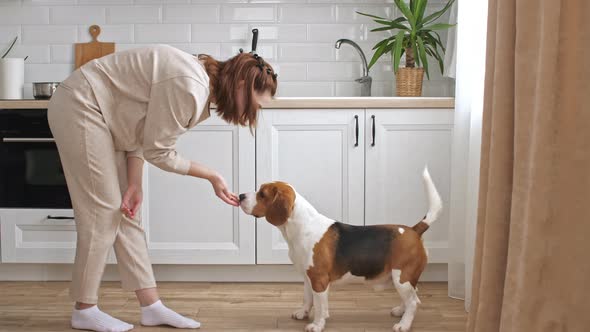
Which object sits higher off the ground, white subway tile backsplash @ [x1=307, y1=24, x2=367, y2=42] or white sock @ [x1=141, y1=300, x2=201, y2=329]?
white subway tile backsplash @ [x1=307, y1=24, x2=367, y2=42]

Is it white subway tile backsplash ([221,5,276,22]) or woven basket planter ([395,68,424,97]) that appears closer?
woven basket planter ([395,68,424,97])

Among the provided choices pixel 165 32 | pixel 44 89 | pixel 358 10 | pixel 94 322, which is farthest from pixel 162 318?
pixel 358 10

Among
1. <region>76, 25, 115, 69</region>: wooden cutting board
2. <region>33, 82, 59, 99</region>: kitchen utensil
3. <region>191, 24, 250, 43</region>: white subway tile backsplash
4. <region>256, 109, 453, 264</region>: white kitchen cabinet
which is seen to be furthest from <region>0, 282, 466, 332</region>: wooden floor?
<region>191, 24, 250, 43</region>: white subway tile backsplash

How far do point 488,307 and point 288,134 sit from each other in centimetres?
147

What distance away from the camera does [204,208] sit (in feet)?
10.5

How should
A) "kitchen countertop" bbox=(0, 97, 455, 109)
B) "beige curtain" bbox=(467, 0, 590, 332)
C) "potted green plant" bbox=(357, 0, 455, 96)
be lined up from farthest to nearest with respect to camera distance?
"potted green plant" bbox=(357, 0, 455, 96) < "kitchen countertop" bbox=(0, 97, 455, 109) < "beige curtain" bbox=(467, 0, 590, 332)

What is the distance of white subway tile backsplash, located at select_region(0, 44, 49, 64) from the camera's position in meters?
3.77

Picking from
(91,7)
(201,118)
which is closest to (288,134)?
(201,118)

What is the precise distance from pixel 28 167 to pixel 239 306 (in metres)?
1.21

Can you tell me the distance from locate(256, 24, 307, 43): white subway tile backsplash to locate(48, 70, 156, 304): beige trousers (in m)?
1.52

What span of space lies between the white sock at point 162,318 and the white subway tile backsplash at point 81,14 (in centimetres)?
183

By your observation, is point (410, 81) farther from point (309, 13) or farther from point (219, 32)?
point (219, 32)

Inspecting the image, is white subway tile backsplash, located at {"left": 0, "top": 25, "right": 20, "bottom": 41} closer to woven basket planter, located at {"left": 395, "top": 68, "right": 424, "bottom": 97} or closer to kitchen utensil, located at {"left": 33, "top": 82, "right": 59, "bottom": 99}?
kitchen utensil, located at {"left": 33, "top": 82, "right": 59, "bottom": 99}

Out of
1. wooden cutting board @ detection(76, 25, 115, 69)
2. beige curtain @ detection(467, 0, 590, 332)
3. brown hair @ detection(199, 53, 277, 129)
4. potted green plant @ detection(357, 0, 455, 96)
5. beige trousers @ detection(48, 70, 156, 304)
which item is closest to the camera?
beige curtain @ detection(467, 0, 590, 332)
